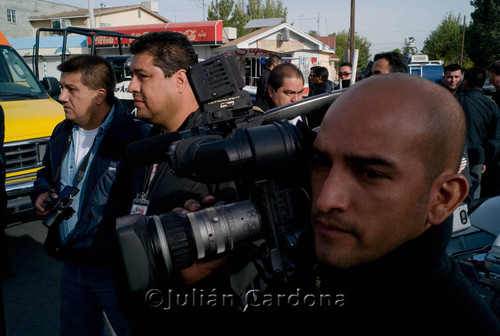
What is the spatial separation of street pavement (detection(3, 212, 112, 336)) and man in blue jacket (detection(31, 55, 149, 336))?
0.97m

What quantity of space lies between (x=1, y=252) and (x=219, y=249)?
11.2 ft

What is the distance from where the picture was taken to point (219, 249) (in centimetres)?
116

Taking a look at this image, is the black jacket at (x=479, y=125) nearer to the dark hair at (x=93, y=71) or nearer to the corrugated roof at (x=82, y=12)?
the dark hair at (x=93, y=71)

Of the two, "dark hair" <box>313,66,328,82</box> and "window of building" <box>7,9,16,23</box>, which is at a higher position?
"window of building" <box>7,9,16,23</box>

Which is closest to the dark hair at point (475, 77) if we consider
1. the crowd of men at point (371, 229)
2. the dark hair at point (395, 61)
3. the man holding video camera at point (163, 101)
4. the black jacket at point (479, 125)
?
the black jacket at point (479, 125)

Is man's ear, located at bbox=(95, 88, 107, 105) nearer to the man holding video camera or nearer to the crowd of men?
the man holding video camera

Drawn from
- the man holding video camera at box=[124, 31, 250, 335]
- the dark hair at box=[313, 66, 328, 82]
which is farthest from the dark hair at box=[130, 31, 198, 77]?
the dark hair at box=[313, 66, 328, 82]

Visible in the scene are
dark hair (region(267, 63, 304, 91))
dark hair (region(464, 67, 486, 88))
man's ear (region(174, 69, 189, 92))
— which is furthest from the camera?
dark hair (region(464, 67, 486, 88))

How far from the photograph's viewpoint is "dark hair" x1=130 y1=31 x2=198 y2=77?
2.12 m

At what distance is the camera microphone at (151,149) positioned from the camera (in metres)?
1.37

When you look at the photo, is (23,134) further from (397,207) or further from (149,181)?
(397,207)

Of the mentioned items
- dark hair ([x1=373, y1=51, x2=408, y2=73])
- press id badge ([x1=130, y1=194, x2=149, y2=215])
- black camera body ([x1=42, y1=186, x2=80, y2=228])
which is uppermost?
dark hair ([x1=373, y1=51, x2=408, y2=73])

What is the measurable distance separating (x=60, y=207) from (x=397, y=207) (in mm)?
1893

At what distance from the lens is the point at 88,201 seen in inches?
88.1
